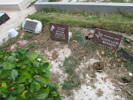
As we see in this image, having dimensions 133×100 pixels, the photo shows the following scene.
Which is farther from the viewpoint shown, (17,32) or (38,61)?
(17,32)

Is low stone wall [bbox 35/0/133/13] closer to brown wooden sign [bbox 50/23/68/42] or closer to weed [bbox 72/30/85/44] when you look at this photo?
weed [bbox 72/30/85/44]

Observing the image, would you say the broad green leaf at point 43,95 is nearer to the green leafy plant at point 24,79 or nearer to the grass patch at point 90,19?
the green leafy plant at point 24,79

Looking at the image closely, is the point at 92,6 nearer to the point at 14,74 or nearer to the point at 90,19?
the point at 90,19

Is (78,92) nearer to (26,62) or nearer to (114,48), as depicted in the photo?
(114,48)

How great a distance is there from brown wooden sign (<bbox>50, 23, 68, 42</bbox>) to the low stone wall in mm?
1221

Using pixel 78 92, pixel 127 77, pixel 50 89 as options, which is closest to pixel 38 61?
pixel 50 89

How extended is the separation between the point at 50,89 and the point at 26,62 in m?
0.27

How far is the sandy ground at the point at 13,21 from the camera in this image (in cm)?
478

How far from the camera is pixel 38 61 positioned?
5.30ft

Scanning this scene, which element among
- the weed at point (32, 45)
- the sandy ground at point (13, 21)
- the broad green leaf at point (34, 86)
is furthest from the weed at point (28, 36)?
the broad green leaf at point (34, 86)

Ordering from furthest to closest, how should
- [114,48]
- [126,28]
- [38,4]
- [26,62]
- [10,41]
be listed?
[38,4] < [10,41] < [126,28] < [114,48] < [26,62]

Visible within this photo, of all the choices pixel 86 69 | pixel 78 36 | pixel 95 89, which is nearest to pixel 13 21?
pixel 78 36

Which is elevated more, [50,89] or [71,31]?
[50,89]

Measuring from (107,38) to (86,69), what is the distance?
2.37 ft
